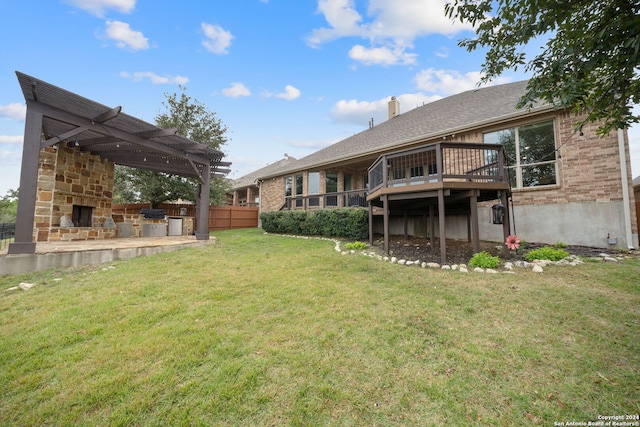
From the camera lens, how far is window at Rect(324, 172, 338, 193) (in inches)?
545

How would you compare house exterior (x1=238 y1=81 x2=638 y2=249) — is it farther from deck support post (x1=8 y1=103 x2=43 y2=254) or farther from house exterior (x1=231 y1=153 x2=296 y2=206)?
house exterior (x1=231 y1=153 x2=296 y2=206)

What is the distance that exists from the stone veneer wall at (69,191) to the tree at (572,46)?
10.4 metres

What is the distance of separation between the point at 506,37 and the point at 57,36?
38.8 feet

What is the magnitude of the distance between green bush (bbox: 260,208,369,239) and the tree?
18.7ft

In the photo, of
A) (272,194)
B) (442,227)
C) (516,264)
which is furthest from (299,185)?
(516,264)

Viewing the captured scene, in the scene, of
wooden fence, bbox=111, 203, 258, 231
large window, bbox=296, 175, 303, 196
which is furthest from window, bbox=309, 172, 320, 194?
wooden fence, bbox=111, 203, 258, 231

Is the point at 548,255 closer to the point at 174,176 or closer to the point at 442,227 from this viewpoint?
the point at 442,227

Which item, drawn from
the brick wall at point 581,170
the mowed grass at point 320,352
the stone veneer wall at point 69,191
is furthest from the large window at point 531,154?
the stone veneer wall at point 69,191

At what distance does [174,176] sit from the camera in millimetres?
13023

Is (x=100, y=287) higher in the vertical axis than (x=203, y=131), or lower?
lower

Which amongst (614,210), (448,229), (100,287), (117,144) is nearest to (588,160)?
(614,210)

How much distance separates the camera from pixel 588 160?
660 cm

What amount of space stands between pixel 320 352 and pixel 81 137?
30.1ft

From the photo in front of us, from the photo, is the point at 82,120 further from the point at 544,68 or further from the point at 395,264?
the point at 544,68
